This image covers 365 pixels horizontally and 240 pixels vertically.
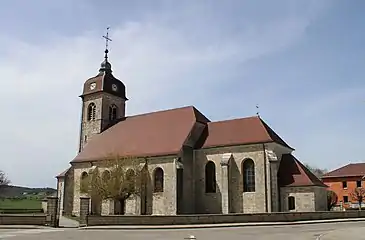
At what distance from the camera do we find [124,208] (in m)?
42.9

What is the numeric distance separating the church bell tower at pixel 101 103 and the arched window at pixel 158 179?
41.1ft

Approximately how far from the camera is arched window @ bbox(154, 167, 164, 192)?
4116 cm

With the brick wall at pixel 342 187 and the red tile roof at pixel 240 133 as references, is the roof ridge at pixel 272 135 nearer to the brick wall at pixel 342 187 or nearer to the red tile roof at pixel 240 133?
the red tile roof at pixel 240 133

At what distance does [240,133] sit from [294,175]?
21.0 feet

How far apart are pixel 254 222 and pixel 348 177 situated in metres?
38.9

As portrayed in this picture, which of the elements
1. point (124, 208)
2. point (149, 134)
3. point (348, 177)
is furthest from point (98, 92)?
point (348, 177)

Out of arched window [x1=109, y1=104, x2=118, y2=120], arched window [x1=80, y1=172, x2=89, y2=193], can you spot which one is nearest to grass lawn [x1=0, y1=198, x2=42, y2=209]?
arched window [x1=109, y1=104, x2=118, y2=120]

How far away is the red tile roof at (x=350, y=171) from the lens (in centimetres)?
6342

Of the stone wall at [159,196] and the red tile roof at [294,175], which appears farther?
the stone wall at [159,196]

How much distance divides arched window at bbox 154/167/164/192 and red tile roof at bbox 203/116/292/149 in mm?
4984

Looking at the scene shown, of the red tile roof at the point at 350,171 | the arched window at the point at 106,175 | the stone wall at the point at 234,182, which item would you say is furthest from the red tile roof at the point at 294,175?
the red tile roof at the point at 350,171

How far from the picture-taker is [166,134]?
1700 inches

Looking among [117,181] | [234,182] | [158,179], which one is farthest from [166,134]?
[234,182]

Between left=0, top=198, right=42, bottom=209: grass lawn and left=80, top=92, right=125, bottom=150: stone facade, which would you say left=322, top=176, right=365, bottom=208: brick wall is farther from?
left=0, top=198, right=42, bottom=209: grass lawn
